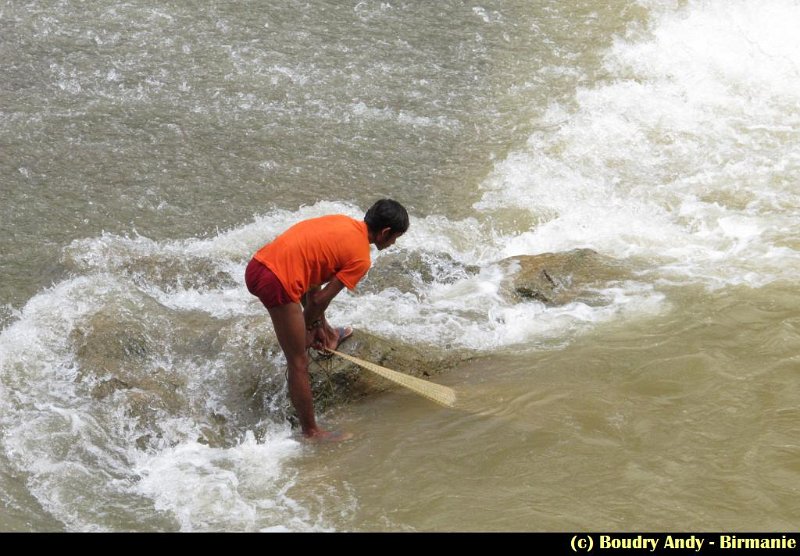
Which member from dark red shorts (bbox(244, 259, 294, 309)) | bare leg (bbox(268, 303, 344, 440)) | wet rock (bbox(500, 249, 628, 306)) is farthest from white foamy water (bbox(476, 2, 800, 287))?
dark red shorts (bbox(244, 259, 294, 309))

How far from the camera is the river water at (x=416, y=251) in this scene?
4281 mm

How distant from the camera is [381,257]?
20.7 ft

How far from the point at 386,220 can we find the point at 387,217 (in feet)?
0.06

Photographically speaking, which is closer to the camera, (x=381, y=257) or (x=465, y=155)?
(x=381, y=257)

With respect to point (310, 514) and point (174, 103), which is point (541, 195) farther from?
point (310, 514)

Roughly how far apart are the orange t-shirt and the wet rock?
1.79 meters

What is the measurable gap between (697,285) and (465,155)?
2.46 meters

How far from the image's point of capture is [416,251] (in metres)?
6.36

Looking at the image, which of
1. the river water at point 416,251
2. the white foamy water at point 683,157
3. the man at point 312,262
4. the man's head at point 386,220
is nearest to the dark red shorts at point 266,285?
the man at point 312,262

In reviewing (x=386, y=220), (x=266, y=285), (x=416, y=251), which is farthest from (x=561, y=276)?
(x=266, y=285)

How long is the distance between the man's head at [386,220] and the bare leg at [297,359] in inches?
19.6

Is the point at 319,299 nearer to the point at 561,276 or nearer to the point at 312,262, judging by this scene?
the point at 312,262

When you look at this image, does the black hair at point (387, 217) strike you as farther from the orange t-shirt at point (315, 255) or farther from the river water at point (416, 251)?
the river water at point (416, 251)

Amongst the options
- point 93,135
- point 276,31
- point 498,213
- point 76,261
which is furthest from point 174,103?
point 498,213
